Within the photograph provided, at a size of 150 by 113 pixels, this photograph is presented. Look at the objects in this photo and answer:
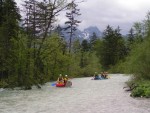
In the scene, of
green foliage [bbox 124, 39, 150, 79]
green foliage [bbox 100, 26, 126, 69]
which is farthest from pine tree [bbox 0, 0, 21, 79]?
green foliage [bbox 100, 26, 126, 69]

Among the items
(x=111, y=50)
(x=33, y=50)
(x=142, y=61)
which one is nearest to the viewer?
(x=142, y=61)

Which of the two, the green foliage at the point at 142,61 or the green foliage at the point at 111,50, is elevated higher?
the green foliage at the point at 111,50

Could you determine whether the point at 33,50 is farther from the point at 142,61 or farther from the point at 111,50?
the point at 111,50

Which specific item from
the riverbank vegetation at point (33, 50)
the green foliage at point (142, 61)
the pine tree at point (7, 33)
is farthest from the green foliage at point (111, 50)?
the green foliage at point (142, 61)

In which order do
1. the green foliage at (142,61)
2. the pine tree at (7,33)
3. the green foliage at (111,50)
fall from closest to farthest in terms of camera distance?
1. the green foliage at (142,61)
2. the pine tree at (7,33)
3. the green foliage at (111,50)

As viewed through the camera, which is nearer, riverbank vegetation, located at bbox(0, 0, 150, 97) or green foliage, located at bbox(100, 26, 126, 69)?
riverbank vegetation, located at bbox(0, 0, 150, 97)

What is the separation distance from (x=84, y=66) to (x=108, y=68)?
10456 millimetres

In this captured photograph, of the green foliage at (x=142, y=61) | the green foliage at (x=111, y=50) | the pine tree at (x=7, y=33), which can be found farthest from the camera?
the green foliage at (x=111, y=50)

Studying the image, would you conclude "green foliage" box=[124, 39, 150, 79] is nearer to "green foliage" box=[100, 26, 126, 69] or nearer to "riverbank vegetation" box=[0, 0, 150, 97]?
"riverbank vegetation" box=[0, 0, 150, 97]

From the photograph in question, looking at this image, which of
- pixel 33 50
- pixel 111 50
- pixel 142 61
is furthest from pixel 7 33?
pixel 111 50

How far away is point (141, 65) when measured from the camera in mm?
32719

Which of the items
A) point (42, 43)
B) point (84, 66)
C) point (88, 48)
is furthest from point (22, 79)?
point (88, 48)

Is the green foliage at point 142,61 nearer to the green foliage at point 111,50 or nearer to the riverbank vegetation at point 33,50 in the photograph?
the riverbank vegetation at point 33,50

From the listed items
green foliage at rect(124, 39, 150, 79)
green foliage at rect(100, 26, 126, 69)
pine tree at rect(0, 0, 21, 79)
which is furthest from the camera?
green foliage at rect(100, 26, 126, 69)
